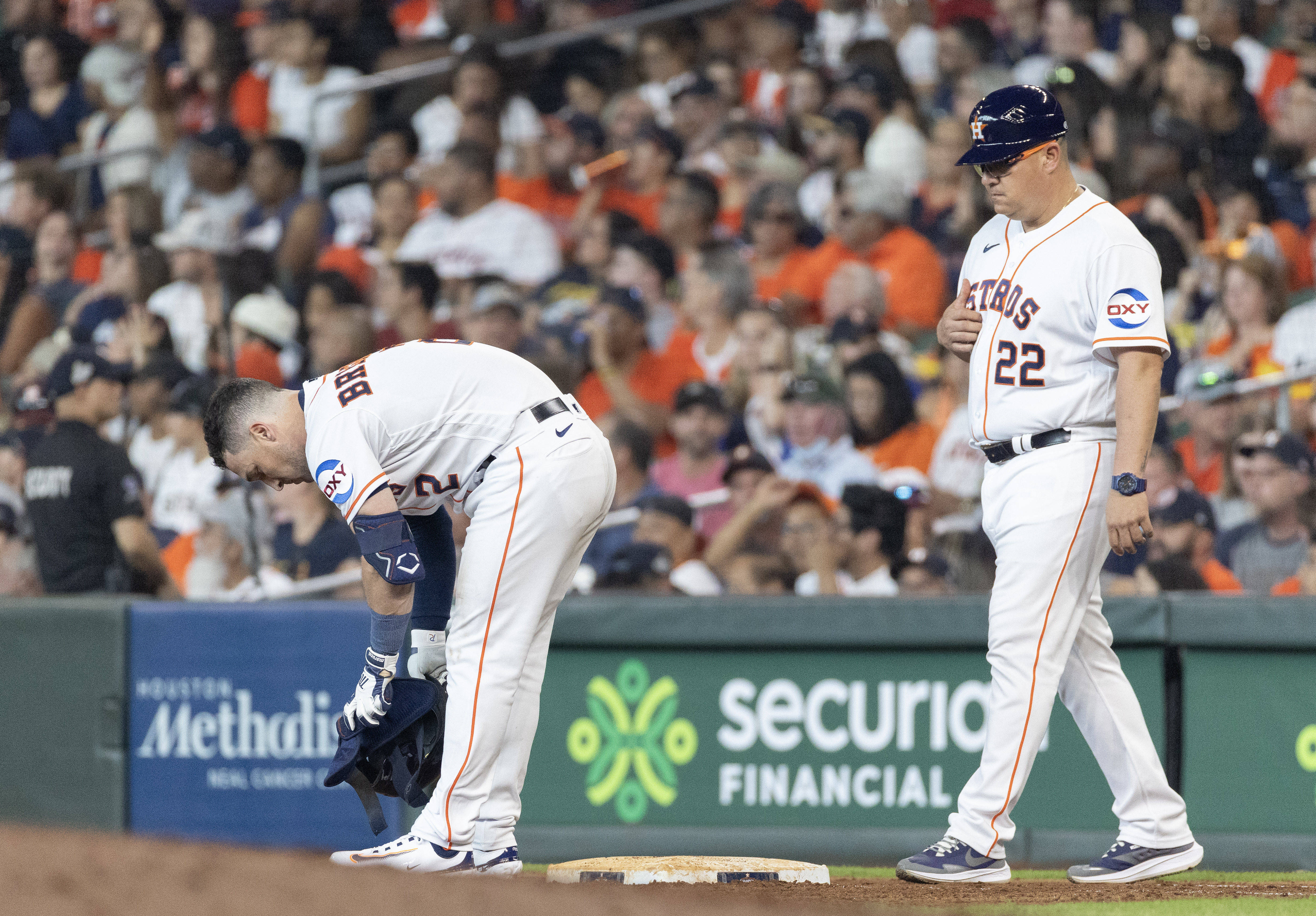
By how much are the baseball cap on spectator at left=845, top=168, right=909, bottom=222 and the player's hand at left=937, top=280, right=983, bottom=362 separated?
3.75 m

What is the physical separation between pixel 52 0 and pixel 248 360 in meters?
4.06

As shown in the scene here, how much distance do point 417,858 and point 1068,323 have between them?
6.80ft

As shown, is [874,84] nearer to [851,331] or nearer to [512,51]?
[851,331]

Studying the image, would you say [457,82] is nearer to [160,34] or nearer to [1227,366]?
[160,34]

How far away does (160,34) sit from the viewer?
10617 mm

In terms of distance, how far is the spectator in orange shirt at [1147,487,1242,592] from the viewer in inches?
237

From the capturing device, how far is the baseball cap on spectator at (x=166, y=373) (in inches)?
308

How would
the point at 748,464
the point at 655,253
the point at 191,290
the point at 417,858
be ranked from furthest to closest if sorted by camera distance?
1. the point at 191,290
2. the point at 655,253
3. the point at 748,464
4. the point at 417,858

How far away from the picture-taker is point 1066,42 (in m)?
8.25

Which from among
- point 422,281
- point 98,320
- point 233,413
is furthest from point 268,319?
point 233,413

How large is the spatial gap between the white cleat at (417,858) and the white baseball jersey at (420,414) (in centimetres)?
84

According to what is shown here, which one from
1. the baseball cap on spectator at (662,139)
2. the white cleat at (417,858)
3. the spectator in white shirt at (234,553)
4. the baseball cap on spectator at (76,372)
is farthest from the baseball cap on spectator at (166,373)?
the white cleat at (417,858)

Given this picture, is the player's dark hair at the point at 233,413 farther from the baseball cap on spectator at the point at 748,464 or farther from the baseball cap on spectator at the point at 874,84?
the baseball cap on spectator at the point at 874,84

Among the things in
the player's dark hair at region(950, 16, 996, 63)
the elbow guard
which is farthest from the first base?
the player's dark hair at region(950, 16, 996, 63)
